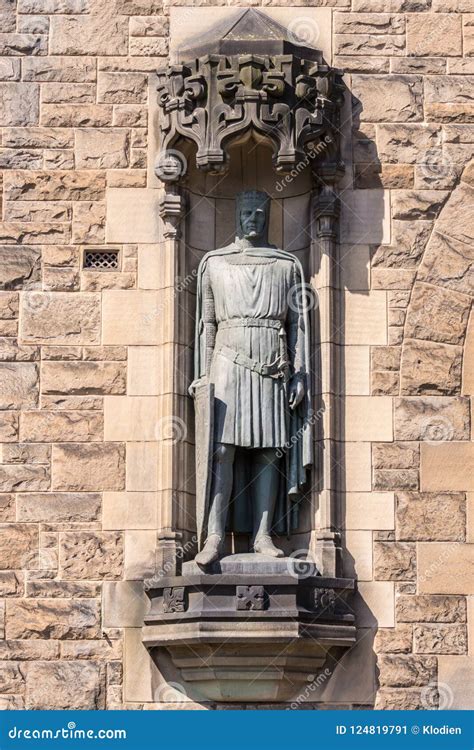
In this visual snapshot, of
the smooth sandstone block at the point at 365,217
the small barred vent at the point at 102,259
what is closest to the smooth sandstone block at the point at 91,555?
the small barred vent at the point at 102,259

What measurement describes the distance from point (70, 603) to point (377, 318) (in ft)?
9.03

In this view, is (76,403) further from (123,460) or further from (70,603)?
(70,603)

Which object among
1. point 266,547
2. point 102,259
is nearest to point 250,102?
point 102,259

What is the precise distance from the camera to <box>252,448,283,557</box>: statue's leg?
11977 mm

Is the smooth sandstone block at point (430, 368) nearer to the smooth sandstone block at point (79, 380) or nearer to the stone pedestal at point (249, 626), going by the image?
the stone pedestal at point (249, 626)

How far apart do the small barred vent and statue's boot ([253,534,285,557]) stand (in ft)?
6.81

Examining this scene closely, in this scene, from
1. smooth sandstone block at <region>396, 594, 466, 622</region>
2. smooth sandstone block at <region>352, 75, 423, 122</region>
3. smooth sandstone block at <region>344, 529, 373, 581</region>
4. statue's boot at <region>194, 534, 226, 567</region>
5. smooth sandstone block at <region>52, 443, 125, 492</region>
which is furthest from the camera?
smooth sandstone block at <region>352, 75, 423, 122</region>

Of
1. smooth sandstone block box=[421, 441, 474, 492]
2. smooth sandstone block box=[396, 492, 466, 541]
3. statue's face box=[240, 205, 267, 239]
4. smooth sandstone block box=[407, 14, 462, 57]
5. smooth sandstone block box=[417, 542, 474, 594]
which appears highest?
smooth sandstone block box=[407, 14, 462, 57]

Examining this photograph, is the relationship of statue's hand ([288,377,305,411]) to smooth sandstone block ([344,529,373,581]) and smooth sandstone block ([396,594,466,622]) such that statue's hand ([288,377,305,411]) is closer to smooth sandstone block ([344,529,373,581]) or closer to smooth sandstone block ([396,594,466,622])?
smooth sandstone block ([344,529,373,581])

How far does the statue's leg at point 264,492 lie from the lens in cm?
1198

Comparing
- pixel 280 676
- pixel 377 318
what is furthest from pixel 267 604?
pixel 377 318

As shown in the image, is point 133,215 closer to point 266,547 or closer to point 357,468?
point 357,468

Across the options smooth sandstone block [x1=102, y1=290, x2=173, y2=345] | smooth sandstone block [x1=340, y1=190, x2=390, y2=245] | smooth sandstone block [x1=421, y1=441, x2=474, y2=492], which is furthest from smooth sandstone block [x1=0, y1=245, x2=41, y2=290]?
smooth sandstone block [x1=421, y1=441, x2=474, y2=492]

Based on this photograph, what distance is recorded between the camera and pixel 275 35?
12562mm
